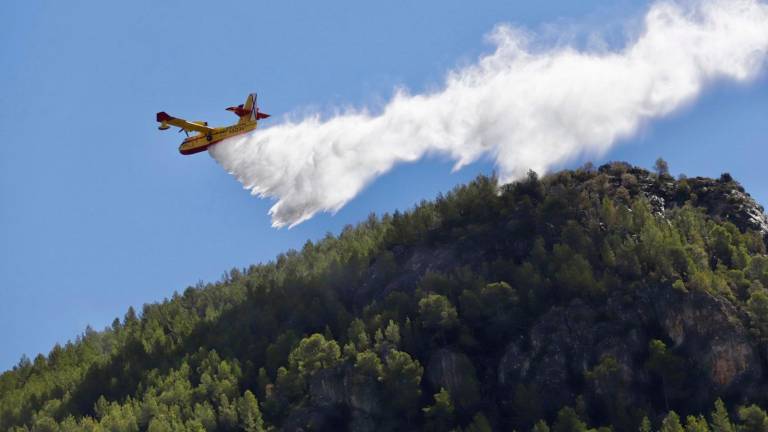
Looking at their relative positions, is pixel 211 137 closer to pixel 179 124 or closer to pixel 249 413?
pixel 179 124

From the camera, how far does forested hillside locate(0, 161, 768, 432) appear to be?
135375 millimetres

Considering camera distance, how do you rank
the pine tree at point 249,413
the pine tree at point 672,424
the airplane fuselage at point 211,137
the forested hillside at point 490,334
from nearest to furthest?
the pine tree at point 672,424 < the forested hillside at point 490,334 < the pine tree at point 249,413 < the airplane fuselage at point 211,137

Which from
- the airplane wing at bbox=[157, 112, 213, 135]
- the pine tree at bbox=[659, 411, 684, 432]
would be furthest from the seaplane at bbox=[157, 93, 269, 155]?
the pine tree at bbox=[659, 411, 684, 432]

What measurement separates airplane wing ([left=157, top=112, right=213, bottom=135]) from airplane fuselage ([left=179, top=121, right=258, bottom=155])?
0.56 meters

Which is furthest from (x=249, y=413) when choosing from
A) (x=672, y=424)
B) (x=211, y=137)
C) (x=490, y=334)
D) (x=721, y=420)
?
(x=721, y=420)

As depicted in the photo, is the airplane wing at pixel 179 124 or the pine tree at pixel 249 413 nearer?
the pine tree at pixel 249 413

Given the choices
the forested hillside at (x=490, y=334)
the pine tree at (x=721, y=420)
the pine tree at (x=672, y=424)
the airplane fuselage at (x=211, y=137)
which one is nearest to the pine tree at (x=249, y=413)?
the forested hillside at (x=490, y=334)

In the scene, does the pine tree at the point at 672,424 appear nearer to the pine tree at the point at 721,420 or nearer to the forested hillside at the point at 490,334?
the forested hillside at the point at 490,334

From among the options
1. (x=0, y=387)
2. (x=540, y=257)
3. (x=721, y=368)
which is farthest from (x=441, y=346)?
(x=0, y=387)

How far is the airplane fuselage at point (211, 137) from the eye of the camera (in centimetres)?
15000

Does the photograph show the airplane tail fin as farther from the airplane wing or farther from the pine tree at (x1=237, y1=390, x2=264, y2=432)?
the pine tree at (x1=237, y1=390, x2=264, y2=432)

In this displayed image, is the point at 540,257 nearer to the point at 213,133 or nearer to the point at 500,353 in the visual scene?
the point at 500,353

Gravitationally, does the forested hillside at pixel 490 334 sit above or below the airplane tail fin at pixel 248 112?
below

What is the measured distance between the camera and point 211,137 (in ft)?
495
